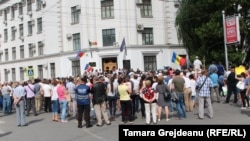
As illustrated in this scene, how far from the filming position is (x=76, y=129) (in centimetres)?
1456

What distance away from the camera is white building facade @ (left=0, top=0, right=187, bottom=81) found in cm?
3891

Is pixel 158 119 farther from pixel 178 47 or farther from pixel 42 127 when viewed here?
pixel 178 47

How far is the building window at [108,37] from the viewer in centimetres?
3919

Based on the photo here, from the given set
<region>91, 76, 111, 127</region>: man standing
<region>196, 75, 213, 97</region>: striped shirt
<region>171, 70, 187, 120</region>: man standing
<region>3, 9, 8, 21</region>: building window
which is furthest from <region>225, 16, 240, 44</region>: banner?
<region>3, 9, 8, 21</region>: building window

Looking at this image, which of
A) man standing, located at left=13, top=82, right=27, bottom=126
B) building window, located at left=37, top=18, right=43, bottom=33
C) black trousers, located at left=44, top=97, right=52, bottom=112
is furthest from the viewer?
building window, located at left=37, top=18, right=43, bottom=33

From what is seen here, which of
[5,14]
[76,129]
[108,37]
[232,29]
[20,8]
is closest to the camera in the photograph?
[76,129]

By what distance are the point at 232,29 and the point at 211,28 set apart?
19.4 feet

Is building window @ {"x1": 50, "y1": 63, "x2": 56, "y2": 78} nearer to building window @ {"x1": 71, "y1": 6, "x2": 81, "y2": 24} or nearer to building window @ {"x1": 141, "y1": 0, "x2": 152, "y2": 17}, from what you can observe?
building window @ {"x1": 71, "y1": 6, "x2": 81, "y2": 24}

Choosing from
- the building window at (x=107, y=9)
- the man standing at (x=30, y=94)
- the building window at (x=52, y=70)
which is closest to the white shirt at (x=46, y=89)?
the man standing at (x=30, y=94)

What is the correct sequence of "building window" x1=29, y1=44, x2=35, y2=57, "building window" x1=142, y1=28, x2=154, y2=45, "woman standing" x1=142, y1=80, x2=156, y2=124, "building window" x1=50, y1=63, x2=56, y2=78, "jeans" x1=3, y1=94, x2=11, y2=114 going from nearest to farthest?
"woman standing" x1=142, y1=80, x2=156, y2=124 → "jeans" x1=3, y1=94, x2=11, y2=114 → "building window" x1=142, y1=28, x2=154, y2=45 → "building window" x1=50, y1=63, x2=56, y2=78 → "building window" x1=29, y1=44, x2=35, y2=57

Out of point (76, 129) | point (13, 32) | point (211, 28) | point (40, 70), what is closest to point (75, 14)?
point (40, 70)

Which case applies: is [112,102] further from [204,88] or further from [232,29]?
[232,29]

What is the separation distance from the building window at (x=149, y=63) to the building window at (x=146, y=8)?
4.42 metres

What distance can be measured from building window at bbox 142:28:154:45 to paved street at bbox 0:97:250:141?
74.2 ft
